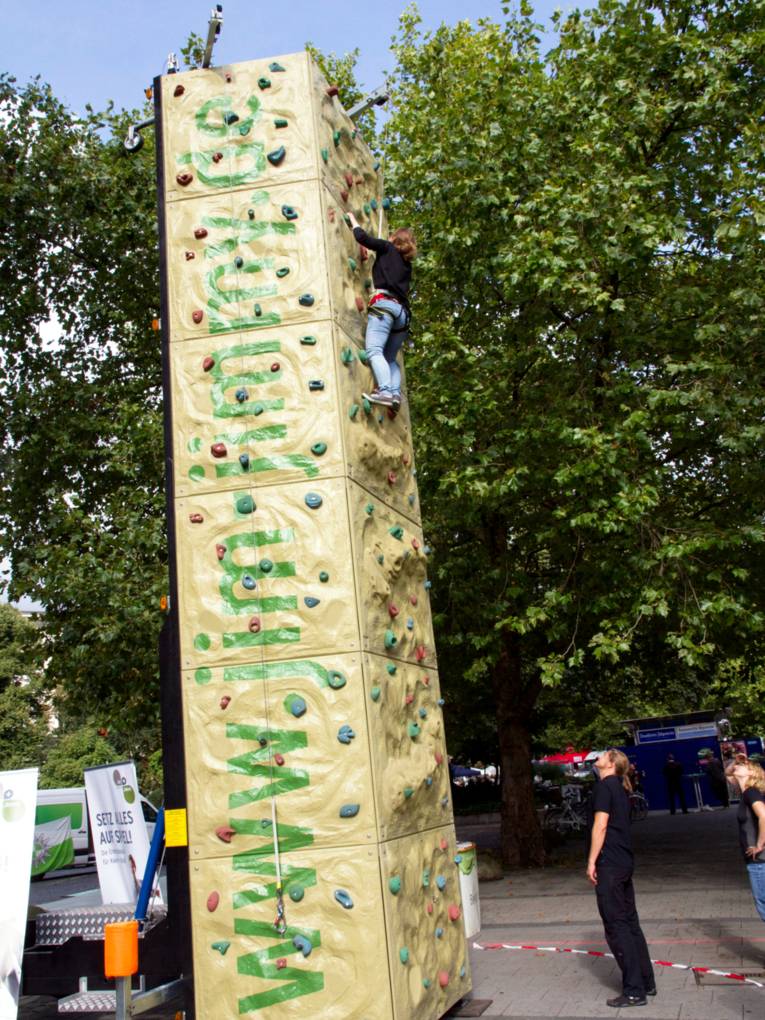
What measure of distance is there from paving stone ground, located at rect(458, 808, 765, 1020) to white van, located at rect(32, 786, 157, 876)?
1143 centimetres

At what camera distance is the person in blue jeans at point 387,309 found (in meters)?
7.88

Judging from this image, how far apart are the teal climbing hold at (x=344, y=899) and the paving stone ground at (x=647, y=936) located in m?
2.32

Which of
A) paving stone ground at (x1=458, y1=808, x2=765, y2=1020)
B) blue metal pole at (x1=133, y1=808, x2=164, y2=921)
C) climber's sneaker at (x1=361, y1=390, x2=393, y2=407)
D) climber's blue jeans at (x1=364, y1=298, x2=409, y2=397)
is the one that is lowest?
paving stone ground at (x1=458, y1=808, x2=765, y2=1020)

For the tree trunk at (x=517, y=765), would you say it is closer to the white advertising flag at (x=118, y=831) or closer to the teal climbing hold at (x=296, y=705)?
the white advertising flag at (x=118, y=831)

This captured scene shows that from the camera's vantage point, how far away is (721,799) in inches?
1184

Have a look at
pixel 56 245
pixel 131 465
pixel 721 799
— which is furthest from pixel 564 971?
pixel 721 799

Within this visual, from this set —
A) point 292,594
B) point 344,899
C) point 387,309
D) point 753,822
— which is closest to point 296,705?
point 292,594

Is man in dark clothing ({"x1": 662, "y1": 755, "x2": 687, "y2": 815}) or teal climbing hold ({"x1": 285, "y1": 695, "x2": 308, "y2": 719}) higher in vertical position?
teal climbing hold ({"x1": 285, "y1": 695, "x2": 308, "y2": 719})

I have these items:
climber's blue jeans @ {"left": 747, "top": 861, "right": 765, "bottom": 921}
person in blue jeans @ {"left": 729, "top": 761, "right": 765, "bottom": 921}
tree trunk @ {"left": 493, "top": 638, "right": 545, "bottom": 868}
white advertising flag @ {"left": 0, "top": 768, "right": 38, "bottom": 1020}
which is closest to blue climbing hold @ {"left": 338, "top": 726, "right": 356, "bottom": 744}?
white advertising flag @ {"left": 0, "top": 768, "right": 38, "bottom": 1020}

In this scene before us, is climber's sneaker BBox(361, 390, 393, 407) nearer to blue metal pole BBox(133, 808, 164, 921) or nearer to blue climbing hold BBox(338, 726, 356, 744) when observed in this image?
blue climbing hold BBox(338, 726, 356, 744)

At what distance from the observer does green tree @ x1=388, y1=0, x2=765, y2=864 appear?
1279 cm

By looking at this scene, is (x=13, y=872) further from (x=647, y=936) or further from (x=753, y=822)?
(x=647, y=936)

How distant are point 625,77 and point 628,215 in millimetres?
2647

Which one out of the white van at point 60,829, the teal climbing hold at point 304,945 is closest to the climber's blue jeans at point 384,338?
the teal climbing hold at point 304,945
